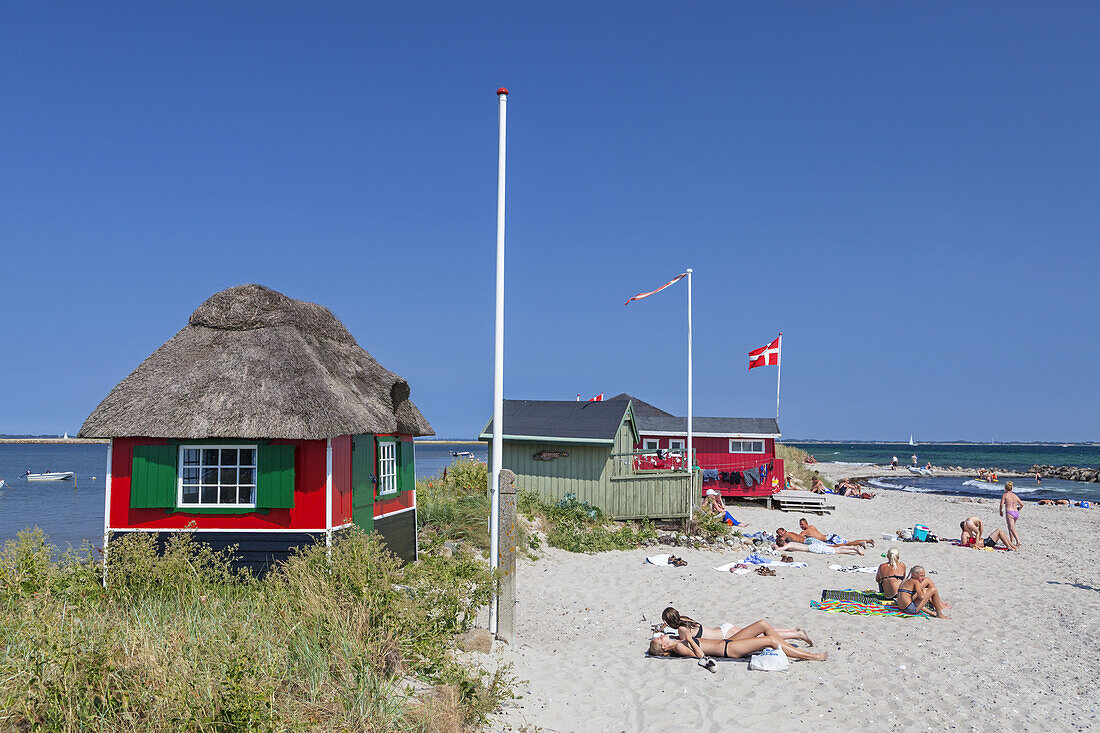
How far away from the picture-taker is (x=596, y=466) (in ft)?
63.6

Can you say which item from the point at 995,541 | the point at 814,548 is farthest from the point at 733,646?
the point at 995,541

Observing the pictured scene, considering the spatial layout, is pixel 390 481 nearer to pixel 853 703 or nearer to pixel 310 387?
pixel 310 387

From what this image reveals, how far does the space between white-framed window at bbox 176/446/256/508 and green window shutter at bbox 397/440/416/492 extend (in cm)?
330

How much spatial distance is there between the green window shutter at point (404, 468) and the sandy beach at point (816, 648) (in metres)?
2.79

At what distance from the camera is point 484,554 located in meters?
14.4

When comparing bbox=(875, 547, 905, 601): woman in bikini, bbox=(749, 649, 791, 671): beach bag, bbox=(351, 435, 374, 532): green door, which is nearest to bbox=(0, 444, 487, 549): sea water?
bbox=(351, 435, 374, 532): green door

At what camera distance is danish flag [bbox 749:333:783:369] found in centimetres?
2598

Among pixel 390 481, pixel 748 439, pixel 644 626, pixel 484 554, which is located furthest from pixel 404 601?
pixel 748 439

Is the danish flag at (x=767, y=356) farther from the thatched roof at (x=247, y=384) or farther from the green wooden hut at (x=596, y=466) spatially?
the thatched roof at (x=247, y=384)

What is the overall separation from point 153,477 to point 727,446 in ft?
74.1

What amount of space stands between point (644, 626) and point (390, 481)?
5.15m

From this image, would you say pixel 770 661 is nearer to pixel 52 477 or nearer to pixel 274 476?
pixel 274 476

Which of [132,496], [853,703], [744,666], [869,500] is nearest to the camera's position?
[853,703]

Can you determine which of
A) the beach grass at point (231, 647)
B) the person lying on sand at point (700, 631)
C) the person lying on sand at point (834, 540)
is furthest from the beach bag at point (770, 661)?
the person lying on sand at point (834, 540)
